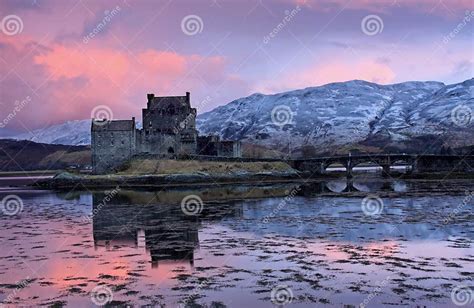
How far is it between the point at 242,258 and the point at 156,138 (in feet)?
247

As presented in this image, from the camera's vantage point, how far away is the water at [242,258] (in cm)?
1527

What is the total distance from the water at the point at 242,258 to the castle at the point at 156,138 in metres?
51.8

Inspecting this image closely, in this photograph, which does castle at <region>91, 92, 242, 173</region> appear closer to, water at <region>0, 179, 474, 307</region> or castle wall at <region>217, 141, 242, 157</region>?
castle wall at <region>217, 141, 242, 157</region>

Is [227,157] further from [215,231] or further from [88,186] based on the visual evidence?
[215,231]

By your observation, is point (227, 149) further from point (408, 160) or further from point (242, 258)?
point (242, 258)

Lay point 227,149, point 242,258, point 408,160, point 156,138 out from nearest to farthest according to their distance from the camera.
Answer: point 242,258
point 156,138
point 227,149
point 408,160

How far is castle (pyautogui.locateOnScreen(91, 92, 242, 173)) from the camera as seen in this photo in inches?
3529

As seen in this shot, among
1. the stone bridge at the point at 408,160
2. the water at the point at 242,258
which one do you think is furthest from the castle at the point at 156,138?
the water at the point at 242,258

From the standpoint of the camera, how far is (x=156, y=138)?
9462 cm

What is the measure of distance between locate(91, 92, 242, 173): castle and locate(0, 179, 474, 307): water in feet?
170

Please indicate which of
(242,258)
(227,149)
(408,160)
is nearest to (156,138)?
(227,149)

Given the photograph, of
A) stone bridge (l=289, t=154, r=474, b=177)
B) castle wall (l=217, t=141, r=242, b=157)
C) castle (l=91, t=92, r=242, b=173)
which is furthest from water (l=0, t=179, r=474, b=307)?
stone bridge (l=289, t=154, r=474, b=177)

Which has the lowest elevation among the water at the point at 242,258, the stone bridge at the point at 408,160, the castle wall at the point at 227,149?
the water at the point at 242,258

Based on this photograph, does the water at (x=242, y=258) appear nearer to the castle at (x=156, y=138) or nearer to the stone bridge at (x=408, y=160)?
the castle at (x=156, y=138)
